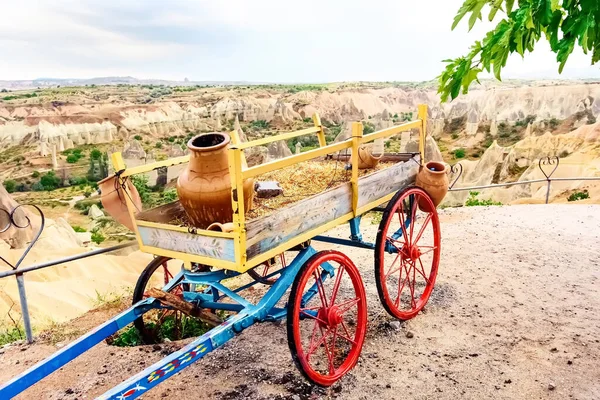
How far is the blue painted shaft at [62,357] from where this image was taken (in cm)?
258

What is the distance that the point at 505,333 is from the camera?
4582mm

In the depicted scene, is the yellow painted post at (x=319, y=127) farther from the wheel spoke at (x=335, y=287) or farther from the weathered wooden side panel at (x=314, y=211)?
the wheel spoke at (x=335, y=287)

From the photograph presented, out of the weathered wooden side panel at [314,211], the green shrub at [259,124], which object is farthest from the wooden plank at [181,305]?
the green shrub at [259,124]

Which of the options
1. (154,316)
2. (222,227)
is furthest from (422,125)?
(154,316)

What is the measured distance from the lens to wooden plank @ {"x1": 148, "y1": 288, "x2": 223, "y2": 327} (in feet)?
11.3

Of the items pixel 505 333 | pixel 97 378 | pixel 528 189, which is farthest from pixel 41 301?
pixel 528 189

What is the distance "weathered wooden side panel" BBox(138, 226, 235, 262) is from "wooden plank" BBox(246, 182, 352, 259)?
137mm

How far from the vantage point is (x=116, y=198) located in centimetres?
352

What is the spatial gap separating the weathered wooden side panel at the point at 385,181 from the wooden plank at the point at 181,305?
1.42 m

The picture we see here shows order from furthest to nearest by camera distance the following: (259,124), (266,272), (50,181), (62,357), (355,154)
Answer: (259,124), (50,181), (266,272), (355,154), (62,357)

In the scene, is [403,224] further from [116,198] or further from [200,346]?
[116,198]

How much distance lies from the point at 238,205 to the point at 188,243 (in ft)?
1.67

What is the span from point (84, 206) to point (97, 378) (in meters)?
30.6

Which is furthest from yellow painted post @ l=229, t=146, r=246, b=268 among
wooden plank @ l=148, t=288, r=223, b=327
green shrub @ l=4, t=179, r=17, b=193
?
green shrub @ l=4, t=179, r=17, b=193
